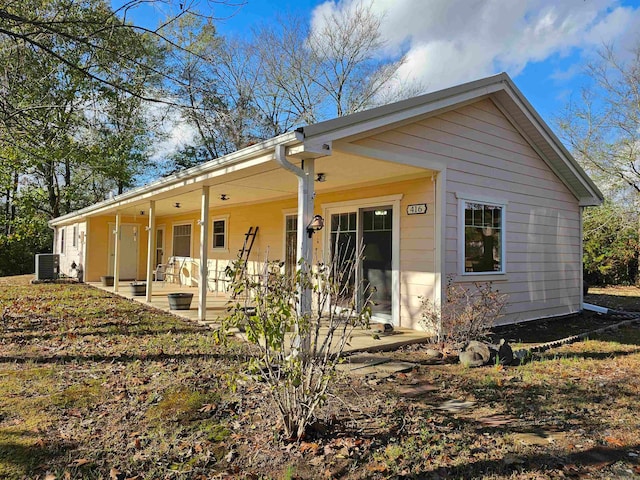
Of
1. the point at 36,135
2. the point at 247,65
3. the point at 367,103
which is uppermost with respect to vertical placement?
the point at 247,65

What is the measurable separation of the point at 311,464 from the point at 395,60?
20741 millimetres

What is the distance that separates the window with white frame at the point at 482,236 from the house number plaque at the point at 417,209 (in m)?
0.70

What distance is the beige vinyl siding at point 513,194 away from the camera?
663 centimetres

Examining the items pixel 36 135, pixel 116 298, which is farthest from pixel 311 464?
pixel 116 298

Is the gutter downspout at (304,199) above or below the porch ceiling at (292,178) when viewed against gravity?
below

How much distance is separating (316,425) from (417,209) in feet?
14.5

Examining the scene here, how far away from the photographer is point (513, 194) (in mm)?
8023

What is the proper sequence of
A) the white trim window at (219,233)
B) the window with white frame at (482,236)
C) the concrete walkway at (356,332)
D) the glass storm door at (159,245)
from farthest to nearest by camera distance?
the glass storm door at (159,245) → the white trim window at (219,233) → the window with white frame at (482,236) → the concrete walkway at (356,332)

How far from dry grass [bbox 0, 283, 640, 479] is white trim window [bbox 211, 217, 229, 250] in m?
7.10

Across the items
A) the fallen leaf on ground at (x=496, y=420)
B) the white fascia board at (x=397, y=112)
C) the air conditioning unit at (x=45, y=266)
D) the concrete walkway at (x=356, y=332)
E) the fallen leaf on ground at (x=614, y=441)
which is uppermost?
the white fascia board at (x=397, y=112)

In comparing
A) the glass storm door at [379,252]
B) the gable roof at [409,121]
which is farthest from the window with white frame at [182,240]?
the glass storm door at [379,252]

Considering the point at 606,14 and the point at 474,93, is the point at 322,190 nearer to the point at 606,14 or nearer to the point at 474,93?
the point at 474,93

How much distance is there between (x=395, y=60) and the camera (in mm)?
20438

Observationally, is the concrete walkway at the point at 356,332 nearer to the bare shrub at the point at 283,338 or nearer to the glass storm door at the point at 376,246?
the bare shrub at the point at 283,338
